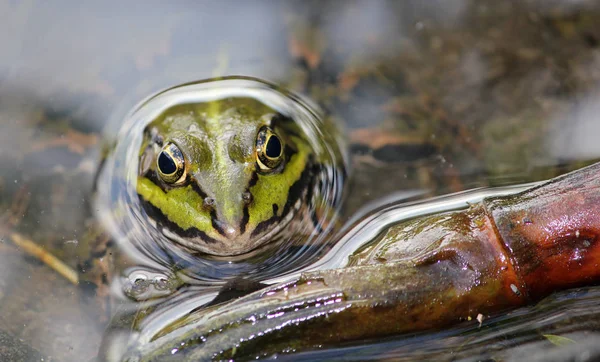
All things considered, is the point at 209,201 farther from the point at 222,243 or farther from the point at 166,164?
the point at 166,164

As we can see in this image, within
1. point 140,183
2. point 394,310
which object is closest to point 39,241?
point 140,183

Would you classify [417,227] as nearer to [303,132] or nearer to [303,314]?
[303,314]

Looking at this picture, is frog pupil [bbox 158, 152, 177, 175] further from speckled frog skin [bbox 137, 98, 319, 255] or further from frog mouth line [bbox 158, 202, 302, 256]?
frog mouth line [bbox 158, 202, 302, 256]

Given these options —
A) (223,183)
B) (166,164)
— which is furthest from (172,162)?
(223,183)

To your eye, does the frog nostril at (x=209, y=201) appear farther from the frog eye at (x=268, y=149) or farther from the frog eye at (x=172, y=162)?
the frog eye at (x=268, y=149)

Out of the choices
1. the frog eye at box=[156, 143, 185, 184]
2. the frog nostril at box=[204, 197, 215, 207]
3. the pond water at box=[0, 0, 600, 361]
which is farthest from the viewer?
the pond water at box=[0, 0, 600, 361]

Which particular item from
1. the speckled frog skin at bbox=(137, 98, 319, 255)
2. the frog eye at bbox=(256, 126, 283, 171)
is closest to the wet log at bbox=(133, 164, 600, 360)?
the speckled frog skin at bbox=(137, 98, 319, 255)

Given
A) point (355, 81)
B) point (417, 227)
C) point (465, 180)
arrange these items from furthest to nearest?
1. point (355, 81)
2. point (465, 180)
3. point (417, 227)
